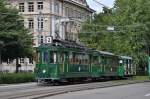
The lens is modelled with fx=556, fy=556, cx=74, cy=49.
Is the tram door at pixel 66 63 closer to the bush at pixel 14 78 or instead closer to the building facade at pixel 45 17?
the bush at pixel 14 78

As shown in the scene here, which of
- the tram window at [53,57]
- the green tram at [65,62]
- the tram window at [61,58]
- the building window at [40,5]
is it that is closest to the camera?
the tram window at [53,57]

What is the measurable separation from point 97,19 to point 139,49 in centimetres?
3827

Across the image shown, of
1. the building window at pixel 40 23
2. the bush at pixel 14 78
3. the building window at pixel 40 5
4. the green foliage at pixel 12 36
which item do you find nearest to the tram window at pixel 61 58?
the bush at pixel 14 78

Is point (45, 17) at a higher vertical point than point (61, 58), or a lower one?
higher

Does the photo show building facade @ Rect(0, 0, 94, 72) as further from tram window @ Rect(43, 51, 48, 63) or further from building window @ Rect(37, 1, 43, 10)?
tram window @ Rect(43, 51, 48, 63)

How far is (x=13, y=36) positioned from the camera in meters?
73.2

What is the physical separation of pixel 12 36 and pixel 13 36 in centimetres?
27

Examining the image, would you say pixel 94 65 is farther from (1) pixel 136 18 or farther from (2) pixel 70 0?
(2) pixel 70 0

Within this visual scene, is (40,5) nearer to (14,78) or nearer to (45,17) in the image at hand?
(45,17)

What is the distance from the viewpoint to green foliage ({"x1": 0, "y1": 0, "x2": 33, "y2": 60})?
7325 centimetres

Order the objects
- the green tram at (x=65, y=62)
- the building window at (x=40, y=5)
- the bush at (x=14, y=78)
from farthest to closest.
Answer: the building window at (x=40, y=5), the bush at (x=14, y=78), the green tram at (x=65, y=62)

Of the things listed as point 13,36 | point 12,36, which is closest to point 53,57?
point 12,36

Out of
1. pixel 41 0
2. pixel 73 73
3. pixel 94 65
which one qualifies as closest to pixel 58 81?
pixel 73 73

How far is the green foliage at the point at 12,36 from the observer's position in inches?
2884
